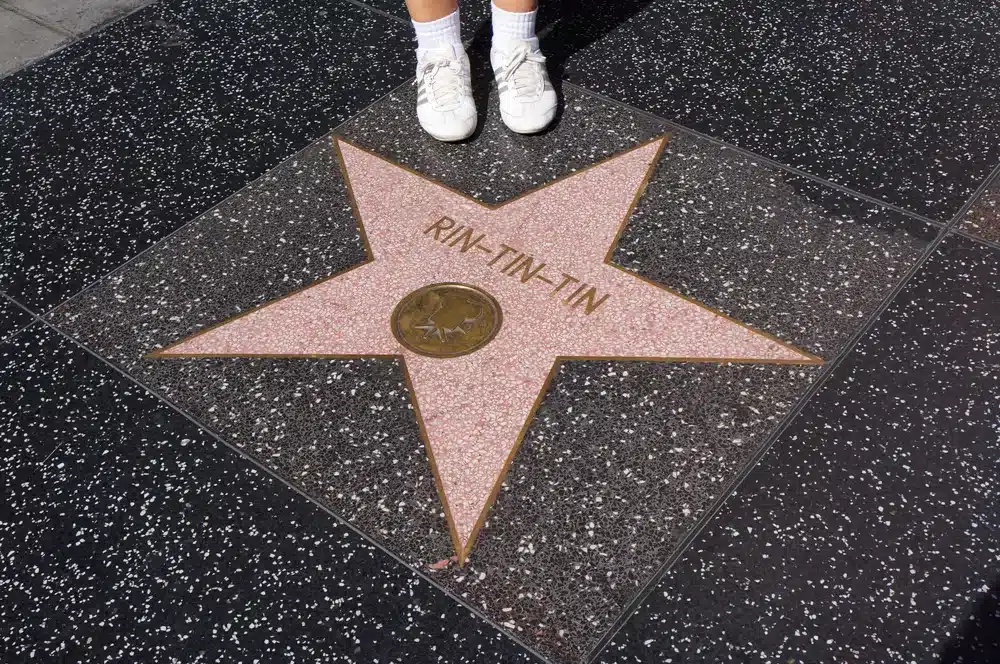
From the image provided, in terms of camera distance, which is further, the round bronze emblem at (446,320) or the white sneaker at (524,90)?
the white sneaker at (524,90)

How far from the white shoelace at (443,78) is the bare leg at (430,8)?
86 millimetres

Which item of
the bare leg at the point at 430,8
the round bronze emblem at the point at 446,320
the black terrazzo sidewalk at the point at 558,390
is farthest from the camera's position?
the bare leg at the point at 430,8

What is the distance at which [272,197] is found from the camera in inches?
71.8

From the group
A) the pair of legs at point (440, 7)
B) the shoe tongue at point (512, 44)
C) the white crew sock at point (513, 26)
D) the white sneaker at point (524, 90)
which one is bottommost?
the white sneaker at point (524, 90)

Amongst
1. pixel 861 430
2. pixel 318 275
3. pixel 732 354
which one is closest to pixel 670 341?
pixel 732 354

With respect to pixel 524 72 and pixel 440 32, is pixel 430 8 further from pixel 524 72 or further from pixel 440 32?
pixel 524 72

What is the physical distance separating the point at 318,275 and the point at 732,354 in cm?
78

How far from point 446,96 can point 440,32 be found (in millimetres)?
161

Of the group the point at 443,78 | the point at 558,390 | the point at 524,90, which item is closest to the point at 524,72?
the point at 524,90

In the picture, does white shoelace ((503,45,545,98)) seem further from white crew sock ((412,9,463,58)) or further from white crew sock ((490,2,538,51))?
white crew sock ((412,9,463,58))

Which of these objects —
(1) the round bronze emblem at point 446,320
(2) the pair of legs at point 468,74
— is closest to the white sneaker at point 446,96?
(2) the pair of legs at point 468,74

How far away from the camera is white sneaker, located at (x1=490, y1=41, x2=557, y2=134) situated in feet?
6.11

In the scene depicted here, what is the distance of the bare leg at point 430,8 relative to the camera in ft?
6.06

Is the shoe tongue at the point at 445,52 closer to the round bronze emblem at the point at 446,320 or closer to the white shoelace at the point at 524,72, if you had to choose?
the white shoelace at the point at 524,72
